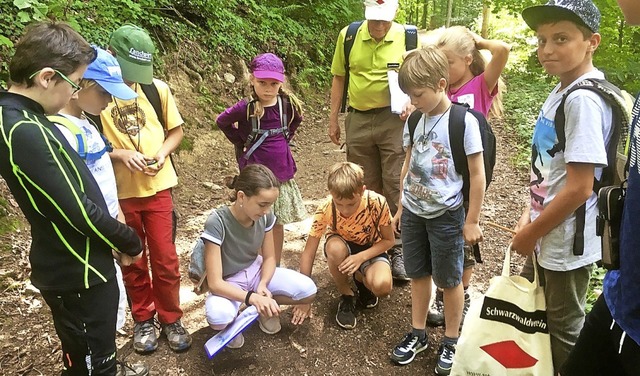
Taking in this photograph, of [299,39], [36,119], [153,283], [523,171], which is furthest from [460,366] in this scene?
[299,39]

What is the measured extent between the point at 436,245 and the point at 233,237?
1313mm

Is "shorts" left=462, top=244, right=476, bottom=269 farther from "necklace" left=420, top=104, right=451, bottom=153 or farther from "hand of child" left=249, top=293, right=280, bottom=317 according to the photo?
"hand of child" left=249, top=293, right=280, bottom=317

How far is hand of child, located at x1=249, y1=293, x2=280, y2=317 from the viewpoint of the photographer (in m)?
2.94

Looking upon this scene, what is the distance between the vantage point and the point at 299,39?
33.4ft

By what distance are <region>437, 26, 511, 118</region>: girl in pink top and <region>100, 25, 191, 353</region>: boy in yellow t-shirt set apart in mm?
1845

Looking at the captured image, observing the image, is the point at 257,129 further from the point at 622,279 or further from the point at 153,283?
the point at 622,279

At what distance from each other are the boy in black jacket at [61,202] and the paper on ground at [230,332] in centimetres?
66

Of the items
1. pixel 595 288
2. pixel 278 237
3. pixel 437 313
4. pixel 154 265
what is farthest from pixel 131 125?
pixel 595 288

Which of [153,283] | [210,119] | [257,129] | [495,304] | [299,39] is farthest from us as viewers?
[299,39]

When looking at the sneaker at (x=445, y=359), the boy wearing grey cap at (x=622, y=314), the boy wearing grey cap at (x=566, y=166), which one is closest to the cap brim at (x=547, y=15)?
the boy wearing grey cap at (x=566, y=166)

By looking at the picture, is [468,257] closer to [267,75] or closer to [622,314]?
[622,314]

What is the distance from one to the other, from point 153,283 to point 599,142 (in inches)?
103

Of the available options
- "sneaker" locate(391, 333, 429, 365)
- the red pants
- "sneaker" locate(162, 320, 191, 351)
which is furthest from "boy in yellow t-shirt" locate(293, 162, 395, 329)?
the red pants

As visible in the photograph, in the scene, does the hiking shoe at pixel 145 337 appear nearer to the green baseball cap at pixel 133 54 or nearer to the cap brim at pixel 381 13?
the green baseball cap at pixel 133 54
